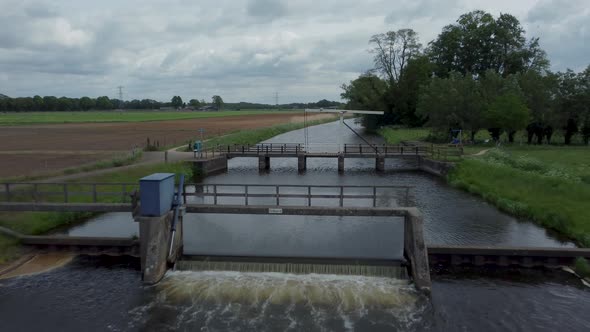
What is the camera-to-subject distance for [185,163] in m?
36.9

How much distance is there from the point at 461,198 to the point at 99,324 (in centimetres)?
2278

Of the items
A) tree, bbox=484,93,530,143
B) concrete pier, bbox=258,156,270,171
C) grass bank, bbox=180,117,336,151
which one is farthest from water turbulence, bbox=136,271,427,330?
tree, bbox=484,93,530,143

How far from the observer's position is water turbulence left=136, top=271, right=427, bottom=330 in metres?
12.4

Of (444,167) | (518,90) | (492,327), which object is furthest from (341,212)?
(518,90)

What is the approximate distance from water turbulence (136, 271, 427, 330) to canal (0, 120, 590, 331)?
30 millimetres

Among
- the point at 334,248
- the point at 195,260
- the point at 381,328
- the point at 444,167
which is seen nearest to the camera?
the point at 381,328

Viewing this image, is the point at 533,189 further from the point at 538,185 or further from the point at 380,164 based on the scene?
the point at 380,164

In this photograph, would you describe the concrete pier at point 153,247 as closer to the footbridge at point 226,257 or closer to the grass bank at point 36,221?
the footbridge at point 226,257

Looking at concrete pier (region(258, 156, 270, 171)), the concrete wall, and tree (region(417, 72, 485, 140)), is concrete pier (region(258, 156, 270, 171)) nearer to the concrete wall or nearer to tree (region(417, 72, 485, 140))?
tree (region(417, 72, 485, 140))

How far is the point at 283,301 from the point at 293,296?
42 cm

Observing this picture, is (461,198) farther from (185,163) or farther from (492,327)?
(185,163)

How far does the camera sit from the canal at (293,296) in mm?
12414

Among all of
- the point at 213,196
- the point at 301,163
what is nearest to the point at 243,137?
the point at 301,163

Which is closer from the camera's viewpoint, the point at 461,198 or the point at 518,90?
the point at 461,198
